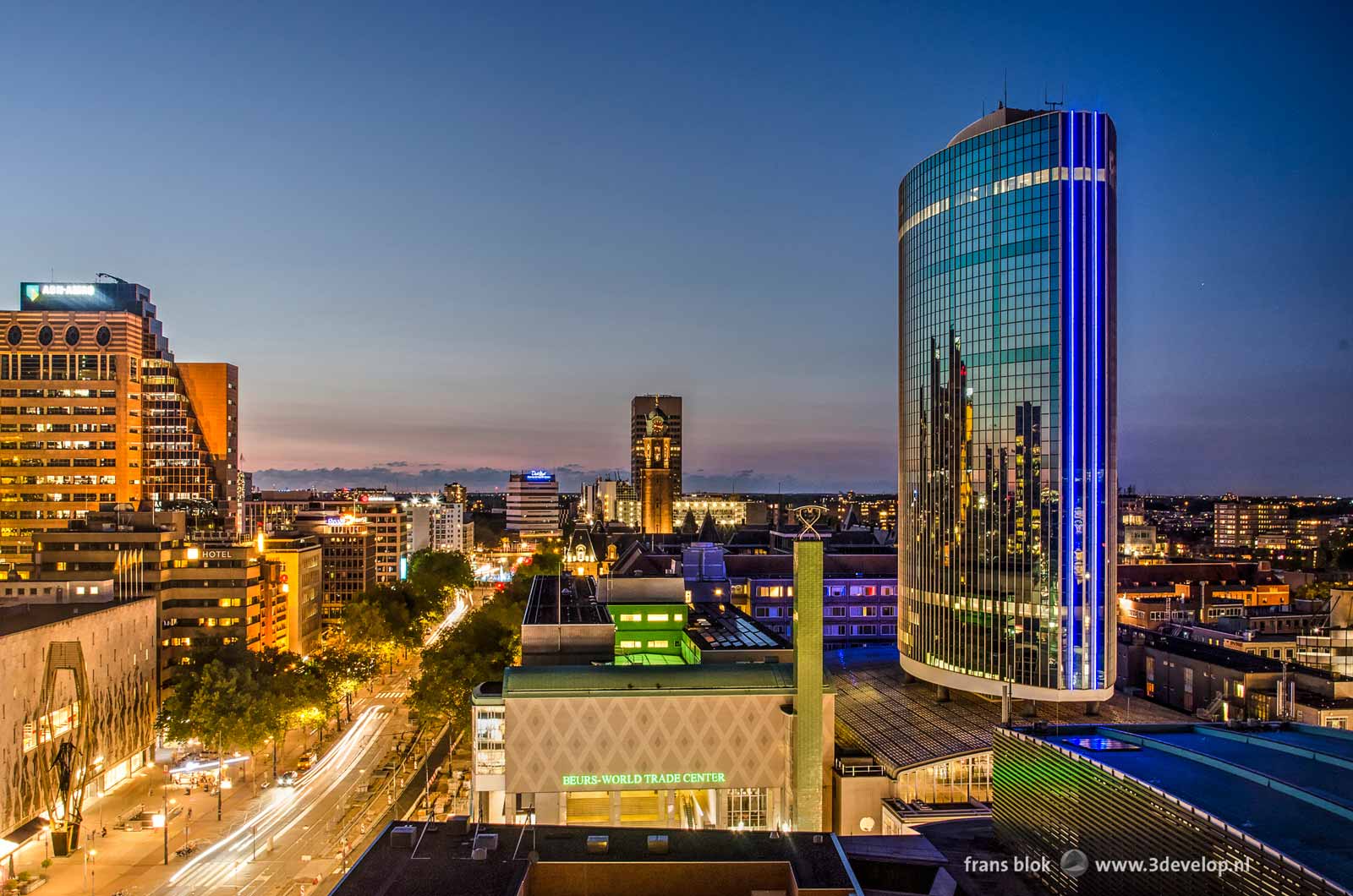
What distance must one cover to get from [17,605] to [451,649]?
4170 cm

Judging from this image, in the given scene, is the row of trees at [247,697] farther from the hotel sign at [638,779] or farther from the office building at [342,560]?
the office building at [342,560]

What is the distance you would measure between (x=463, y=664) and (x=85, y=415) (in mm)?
98031

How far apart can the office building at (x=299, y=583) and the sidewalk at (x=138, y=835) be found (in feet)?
131

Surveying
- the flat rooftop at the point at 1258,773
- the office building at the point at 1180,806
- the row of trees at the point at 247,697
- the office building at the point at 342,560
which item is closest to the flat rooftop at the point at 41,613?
the row of trees at the point at 247,697

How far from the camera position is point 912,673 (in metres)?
85.6

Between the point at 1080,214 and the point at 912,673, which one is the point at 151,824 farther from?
the point at 1080,214

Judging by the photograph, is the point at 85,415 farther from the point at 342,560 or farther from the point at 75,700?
the point at 75,700

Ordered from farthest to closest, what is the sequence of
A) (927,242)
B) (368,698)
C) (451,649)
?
(368,698), (451,649), (927,242)

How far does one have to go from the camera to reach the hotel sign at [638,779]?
55.9 meters

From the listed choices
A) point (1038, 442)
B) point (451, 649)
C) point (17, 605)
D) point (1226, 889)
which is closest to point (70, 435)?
point (17, 605)

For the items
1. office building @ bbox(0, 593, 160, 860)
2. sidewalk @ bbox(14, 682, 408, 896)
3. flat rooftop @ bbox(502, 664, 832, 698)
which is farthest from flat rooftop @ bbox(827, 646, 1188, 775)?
office building @ bbox(0, 593, 160, 860)

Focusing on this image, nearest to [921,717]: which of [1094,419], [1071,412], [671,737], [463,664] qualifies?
[671,737]

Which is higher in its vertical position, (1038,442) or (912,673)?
(1038,442)

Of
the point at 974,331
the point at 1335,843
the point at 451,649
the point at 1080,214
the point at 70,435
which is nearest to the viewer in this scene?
the point at 1335,843
